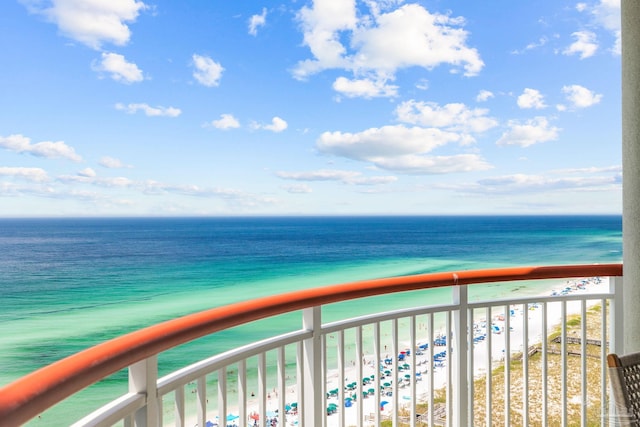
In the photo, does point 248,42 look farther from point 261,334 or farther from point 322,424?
point 322,424

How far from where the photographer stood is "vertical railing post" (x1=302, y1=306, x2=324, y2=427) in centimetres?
161

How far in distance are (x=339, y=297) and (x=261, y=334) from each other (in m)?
16.3

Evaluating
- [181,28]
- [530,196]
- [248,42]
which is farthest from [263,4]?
[530,196]

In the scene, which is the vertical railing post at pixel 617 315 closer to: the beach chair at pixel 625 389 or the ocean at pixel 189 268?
the beach chair at pixel 625 389

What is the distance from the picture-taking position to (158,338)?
1.02 meters

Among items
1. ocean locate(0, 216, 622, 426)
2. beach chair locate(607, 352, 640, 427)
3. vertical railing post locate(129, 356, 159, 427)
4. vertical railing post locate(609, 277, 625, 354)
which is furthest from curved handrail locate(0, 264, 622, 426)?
ocean locate(0, 216, 622, 426)

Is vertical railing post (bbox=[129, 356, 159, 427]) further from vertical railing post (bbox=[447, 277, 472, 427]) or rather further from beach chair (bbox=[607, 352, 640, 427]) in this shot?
vertical railing post (bbox=[447, 277, 472, 427])

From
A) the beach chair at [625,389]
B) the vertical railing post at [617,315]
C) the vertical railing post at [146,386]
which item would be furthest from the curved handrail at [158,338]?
the beach chair at [625,389]

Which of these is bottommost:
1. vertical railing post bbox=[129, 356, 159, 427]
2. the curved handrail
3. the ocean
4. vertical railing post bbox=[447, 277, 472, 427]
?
the ocean

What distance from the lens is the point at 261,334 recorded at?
17.2 m

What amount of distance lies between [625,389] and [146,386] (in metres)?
1.19

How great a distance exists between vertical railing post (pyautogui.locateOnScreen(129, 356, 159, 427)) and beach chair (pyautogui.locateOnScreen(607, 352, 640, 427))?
3.71ft

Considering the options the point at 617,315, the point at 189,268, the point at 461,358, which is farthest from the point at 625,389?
the point at 189,268

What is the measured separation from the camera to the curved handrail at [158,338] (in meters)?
0.70
